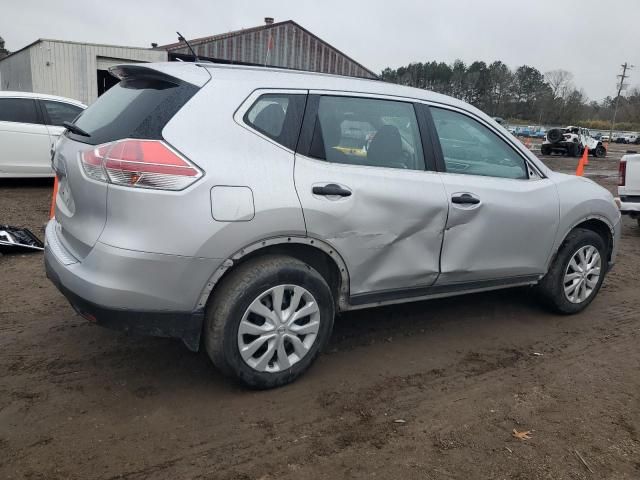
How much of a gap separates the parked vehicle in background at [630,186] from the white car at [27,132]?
8.57 m

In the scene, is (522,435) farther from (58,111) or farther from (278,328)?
(58,111)

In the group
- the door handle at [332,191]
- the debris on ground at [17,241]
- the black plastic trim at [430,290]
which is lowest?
the debris on ground at [17,241]

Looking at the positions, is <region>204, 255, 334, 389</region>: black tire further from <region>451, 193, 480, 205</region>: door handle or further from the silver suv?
<region>451, 193, 480, 205</region>: door handle

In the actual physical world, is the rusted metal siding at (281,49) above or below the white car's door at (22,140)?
above

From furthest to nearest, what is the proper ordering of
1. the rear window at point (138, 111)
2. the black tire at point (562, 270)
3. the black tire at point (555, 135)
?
1. the black tire at point (555, 135)
2. the black tire at point (562, 270)
3. the rear window at point (138, 111)

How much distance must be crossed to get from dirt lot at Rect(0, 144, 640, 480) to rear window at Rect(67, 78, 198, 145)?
4.67ft

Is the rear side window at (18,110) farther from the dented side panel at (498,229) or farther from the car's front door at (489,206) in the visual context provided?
the dented side panel at (498,229)

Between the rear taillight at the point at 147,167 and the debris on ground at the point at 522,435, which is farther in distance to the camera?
the debris on ground at the point at 522,435

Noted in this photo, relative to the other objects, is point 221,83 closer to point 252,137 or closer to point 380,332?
point 252,137

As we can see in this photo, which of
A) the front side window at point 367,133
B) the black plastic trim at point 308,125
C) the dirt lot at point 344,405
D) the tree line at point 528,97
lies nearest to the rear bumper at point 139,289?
the dirt lot at point 344,405

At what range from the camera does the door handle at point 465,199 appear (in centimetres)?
358

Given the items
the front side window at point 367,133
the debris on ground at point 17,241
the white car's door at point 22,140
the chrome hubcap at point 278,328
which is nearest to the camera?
the chrome hubcap at point 278,328

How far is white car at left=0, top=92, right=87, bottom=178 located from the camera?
8.68 meters

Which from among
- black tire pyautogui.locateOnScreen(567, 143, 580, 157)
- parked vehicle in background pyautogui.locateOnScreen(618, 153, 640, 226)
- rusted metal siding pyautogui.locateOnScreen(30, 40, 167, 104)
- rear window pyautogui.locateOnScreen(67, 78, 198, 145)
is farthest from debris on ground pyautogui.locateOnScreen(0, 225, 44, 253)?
black tire pyautogui.locateOnScreen(567, 143, 580, 157)
